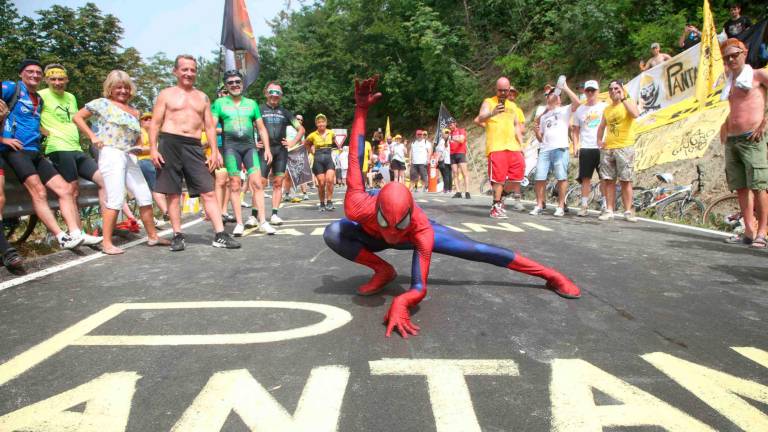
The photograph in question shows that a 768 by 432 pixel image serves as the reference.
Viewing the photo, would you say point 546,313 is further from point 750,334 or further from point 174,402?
point 174,402

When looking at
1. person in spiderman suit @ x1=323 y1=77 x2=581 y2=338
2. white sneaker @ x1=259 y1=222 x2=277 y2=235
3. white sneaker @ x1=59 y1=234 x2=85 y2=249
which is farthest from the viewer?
white sneaker @ x1=259 y1=222 x2=277 y2=235

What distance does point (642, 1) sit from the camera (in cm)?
1662

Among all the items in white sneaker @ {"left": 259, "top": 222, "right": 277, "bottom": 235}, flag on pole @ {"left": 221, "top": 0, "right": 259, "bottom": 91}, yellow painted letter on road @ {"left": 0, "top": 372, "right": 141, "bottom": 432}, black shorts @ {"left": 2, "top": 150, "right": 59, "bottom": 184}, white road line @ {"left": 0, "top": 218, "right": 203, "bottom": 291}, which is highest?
flag on pole @ {"left": 221, "top": 0, "right": 259, "bottom": 91}

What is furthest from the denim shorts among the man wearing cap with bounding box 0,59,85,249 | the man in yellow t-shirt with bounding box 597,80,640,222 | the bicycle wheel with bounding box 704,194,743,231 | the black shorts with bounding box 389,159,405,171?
the black shorts with bounding box 389,159,405,171

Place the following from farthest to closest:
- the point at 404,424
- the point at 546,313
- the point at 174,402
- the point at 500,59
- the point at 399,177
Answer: the point at 500,59 → the point at 399,177 → the point at 546,313 → the point at 174,402 → the point at 404,424

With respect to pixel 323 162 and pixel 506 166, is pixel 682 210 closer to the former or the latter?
pixel 506 166

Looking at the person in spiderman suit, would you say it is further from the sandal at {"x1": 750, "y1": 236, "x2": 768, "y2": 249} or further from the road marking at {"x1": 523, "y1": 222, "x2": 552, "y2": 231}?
the sandal at {"x1": 750, "y1": 236, "x2": 768, "y2": 249}

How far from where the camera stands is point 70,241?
4926 millimetres

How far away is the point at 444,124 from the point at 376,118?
56.8 feet

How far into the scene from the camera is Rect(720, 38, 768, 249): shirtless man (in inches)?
214

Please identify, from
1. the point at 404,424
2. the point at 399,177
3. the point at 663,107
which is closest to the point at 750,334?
the point at 404,424

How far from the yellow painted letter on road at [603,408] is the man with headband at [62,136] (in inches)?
201

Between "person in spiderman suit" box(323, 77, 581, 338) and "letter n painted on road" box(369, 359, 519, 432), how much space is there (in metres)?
0.38

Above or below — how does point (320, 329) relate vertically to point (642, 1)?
below
